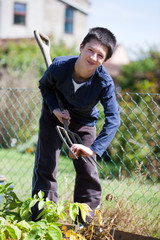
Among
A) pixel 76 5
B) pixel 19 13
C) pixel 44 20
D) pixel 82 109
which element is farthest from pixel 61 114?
pixel 76 5

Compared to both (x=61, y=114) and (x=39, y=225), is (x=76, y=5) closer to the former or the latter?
(x=61, y=114)

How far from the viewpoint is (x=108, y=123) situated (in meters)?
2.21

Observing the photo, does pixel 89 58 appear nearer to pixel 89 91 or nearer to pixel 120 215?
pixel 89 91

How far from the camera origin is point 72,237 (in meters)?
1.93

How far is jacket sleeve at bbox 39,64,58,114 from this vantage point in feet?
7.84

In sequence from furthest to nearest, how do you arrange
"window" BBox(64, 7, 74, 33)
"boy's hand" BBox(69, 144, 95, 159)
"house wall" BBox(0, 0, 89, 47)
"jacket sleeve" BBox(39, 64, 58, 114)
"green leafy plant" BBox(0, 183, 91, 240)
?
"window" BBox(64, 7, 74, 33)
"house wall" BBox(0, 0, 89, 47)
"jacket sleeve" BBox(39, 64, 58, 114)
"boy's hand" BBox(69, 144, 95, 159)
"green leafy plant" BBox(0, 183, 91, 240)

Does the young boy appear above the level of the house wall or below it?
above

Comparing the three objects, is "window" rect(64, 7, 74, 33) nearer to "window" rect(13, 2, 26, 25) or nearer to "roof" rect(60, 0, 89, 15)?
"roof" rect(60, 0, 89, 15)

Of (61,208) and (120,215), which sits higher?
(61,208)

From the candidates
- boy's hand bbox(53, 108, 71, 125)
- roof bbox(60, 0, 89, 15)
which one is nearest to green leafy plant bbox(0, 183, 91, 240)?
boy's hand bbox(53, 108, 71, 125)

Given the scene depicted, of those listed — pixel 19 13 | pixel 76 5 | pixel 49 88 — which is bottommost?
pixel 19 13

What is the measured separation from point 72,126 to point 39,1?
2195 cm

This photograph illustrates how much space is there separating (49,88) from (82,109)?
31cm

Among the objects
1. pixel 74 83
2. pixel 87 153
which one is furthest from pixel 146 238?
pixel 74 83
